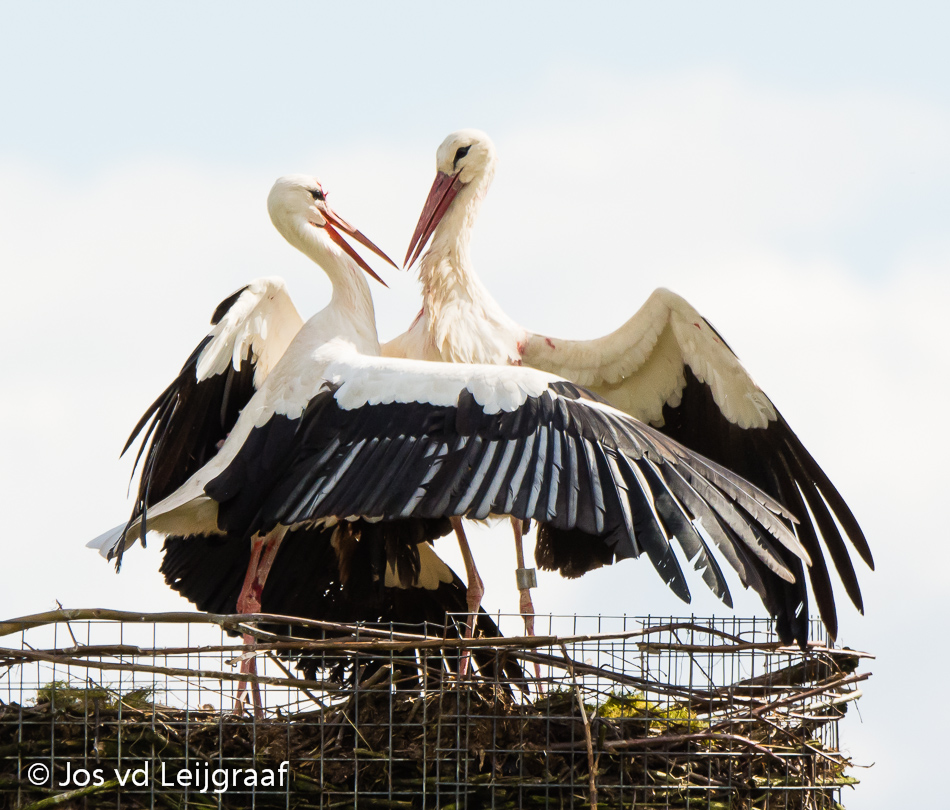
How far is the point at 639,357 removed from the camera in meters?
6.16

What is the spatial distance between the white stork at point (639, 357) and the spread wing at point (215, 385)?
0.53 meters

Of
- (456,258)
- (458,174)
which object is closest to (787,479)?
(456,258)

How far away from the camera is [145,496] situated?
206 inches

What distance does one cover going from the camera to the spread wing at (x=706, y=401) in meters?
5.69

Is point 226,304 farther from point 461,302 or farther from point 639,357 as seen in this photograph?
point 639,357

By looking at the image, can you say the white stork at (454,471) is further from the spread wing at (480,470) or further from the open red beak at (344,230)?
the open red beak at (344,230)

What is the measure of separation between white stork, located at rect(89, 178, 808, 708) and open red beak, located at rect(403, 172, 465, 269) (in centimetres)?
92

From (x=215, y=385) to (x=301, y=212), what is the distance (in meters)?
0.76

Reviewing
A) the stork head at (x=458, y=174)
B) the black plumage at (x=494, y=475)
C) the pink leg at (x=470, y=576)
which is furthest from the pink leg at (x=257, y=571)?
the stork head at (x=458, y=174)

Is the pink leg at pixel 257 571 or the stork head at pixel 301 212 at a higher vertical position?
the stork head at pixel 301 212

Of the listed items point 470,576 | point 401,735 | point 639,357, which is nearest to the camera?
point 401,735

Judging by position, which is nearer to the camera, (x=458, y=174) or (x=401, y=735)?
(x=401, y=735)

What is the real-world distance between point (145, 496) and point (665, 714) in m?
1.98

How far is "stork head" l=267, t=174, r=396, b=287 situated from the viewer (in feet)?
19.6
